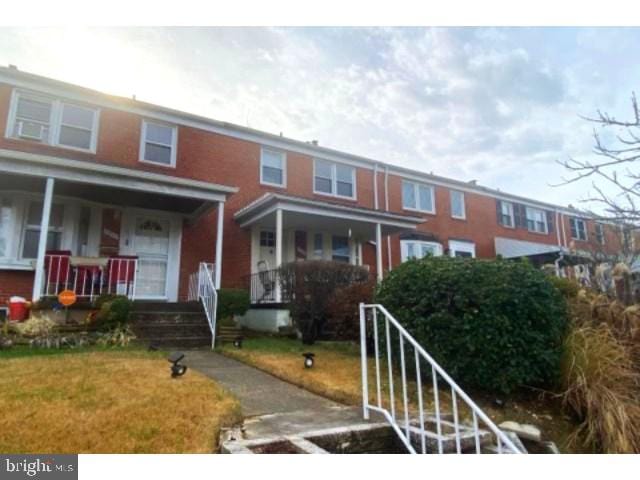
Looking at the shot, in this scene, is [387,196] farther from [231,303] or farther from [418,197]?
[231,303]

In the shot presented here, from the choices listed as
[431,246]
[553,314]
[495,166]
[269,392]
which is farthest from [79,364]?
[431,246]

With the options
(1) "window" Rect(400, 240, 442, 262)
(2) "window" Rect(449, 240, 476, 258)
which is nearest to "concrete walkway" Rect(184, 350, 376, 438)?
(1) "window" Rect(400, 240, 442, 262)

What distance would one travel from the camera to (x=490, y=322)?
4.46m

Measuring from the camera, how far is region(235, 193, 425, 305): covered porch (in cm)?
1048

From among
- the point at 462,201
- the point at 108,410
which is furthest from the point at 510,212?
the point at 108,410

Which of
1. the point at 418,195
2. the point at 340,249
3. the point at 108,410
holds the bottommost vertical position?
the point at 108,410

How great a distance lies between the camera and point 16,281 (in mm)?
9148

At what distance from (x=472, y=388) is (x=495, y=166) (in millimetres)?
8402

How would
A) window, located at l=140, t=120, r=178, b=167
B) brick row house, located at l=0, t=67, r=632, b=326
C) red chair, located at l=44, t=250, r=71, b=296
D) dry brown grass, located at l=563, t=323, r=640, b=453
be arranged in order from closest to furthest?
dry brown grass, located at l=563, t=323, r=640, b=453, red chair, located at l=44, t=250, r=71, b=296, brick row house, located at l=0, t=67, r=632, b=326, window, located at l=140, t=120, r=178, b=167

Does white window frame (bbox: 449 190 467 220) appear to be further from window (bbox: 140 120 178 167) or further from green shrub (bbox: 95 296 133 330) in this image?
green shrub (bbox: 95 296 133 330)

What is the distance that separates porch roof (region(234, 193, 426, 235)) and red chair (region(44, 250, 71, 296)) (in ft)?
14.8

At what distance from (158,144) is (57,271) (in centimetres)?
449
